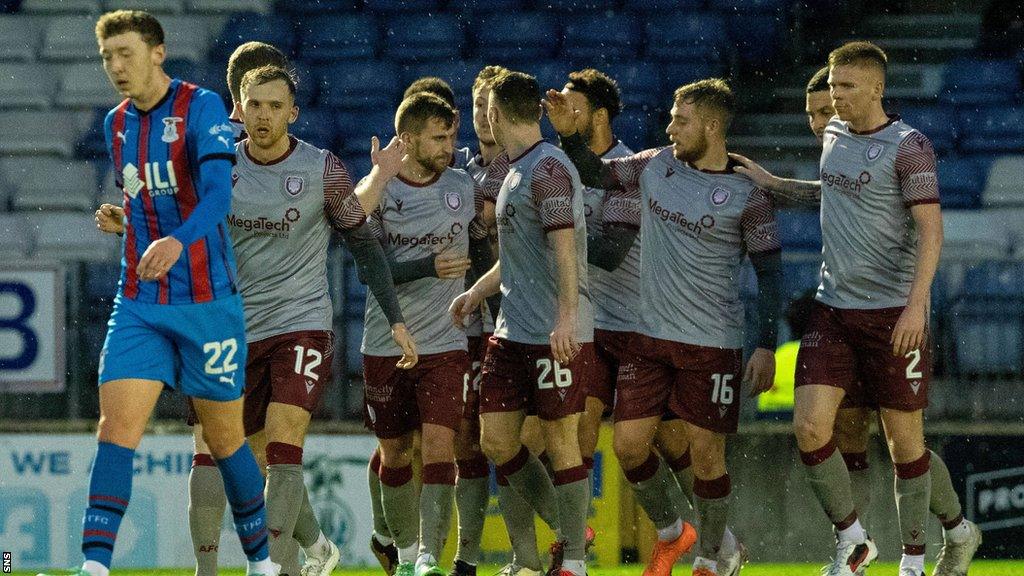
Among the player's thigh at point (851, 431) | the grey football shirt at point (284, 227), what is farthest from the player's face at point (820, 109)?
the grey football shirt at point (284, 227)

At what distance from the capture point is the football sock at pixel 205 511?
21.5 ft

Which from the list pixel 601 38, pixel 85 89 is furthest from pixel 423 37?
pixel 85 89

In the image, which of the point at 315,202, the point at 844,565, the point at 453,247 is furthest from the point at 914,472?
the point at 315,202

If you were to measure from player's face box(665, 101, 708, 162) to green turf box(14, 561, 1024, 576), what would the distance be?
8.90 ft

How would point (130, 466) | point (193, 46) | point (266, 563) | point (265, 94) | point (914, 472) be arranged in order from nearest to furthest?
point (130, 466) < point (266, 563) < point (265, 94) < point (914, 472) < point (193, 46)

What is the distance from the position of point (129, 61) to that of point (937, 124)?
392 inches

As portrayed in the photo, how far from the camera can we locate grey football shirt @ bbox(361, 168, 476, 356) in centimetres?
742

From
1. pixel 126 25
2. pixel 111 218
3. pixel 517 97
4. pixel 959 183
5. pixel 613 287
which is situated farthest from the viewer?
pixel 959 183

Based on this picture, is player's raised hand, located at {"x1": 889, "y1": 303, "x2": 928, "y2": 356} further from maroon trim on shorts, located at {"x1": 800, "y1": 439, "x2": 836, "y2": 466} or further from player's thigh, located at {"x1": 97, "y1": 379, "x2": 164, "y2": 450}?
player's thigh, located at {"x1": 97, "y1": 379, "x2": 164, "y2": 450}

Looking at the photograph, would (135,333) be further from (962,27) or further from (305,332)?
(962,27)

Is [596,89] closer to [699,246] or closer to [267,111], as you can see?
[699,246]

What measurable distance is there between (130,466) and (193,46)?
9925mm

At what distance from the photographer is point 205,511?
6.55 m

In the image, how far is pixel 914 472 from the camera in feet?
23.4
